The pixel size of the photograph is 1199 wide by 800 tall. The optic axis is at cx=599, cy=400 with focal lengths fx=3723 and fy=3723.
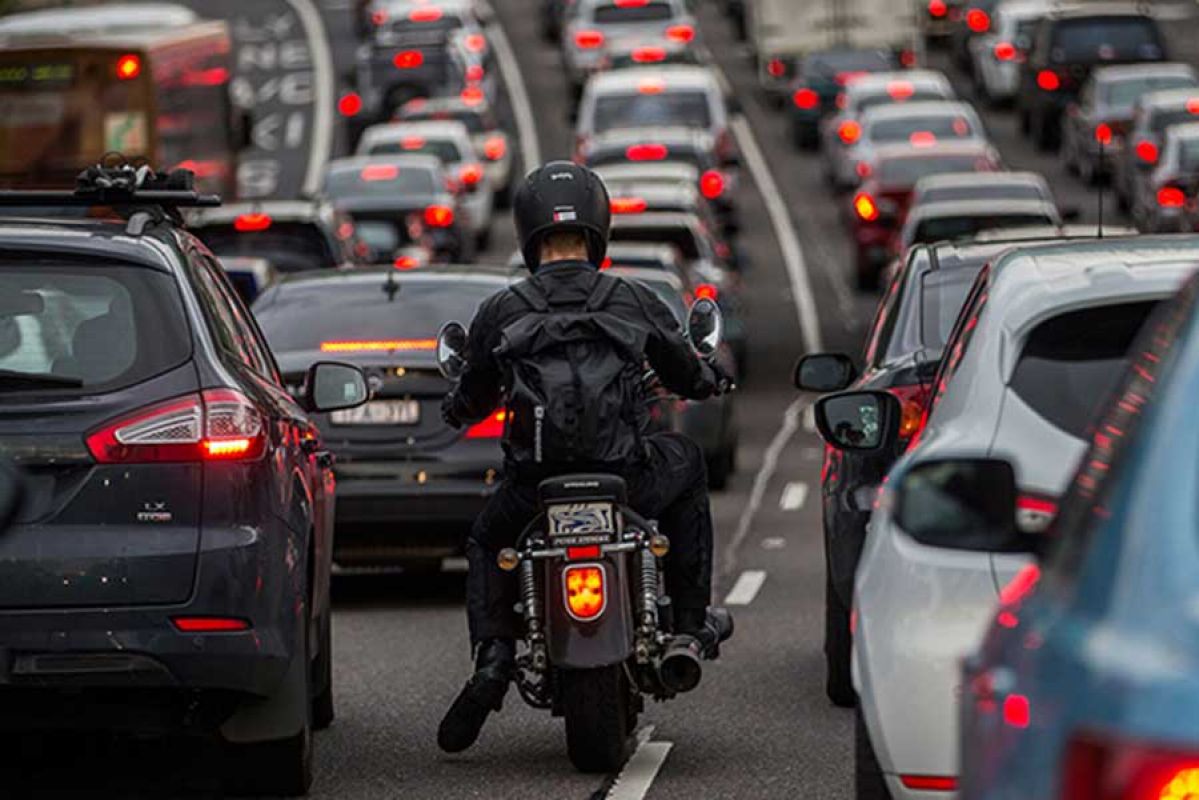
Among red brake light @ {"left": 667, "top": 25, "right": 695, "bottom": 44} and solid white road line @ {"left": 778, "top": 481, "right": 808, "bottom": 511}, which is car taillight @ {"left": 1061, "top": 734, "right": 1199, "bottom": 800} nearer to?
solid white road line @ {"left": 778, "top": 481, "right": 808, "bottom": 511}

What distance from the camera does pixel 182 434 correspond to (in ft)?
29.7

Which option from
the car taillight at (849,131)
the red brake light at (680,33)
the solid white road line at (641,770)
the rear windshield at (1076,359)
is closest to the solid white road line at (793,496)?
the solid white road line at (641,770)

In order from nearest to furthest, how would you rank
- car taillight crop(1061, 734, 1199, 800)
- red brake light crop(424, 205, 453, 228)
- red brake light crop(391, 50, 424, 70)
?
car taillight crop(1061, 734, 1199, 800), red brake light crop(424, 205, 453, 228), red brake light crop(391, 50, 424, 70)

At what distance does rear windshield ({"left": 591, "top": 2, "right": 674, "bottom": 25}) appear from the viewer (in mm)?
66562

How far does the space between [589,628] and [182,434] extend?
1.33 m

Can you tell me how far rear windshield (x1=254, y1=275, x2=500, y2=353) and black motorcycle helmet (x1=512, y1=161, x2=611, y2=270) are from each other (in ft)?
19.2

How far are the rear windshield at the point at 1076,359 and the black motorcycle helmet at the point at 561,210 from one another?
9.14 ft

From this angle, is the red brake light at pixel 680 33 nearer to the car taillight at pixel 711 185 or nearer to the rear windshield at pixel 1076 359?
the car taillight at pixel 711 185

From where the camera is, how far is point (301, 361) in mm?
15891

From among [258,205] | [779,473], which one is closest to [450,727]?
[779,473]

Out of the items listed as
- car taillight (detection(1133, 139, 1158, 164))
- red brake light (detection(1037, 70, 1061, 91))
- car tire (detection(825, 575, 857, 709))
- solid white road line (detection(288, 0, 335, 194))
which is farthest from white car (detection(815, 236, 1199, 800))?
red brake light (detection(1037, 70, 1061, 91))

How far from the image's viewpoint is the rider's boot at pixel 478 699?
32.6 ft

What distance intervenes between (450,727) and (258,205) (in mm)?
17873

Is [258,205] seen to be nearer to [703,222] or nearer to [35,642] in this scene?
[703,222]
